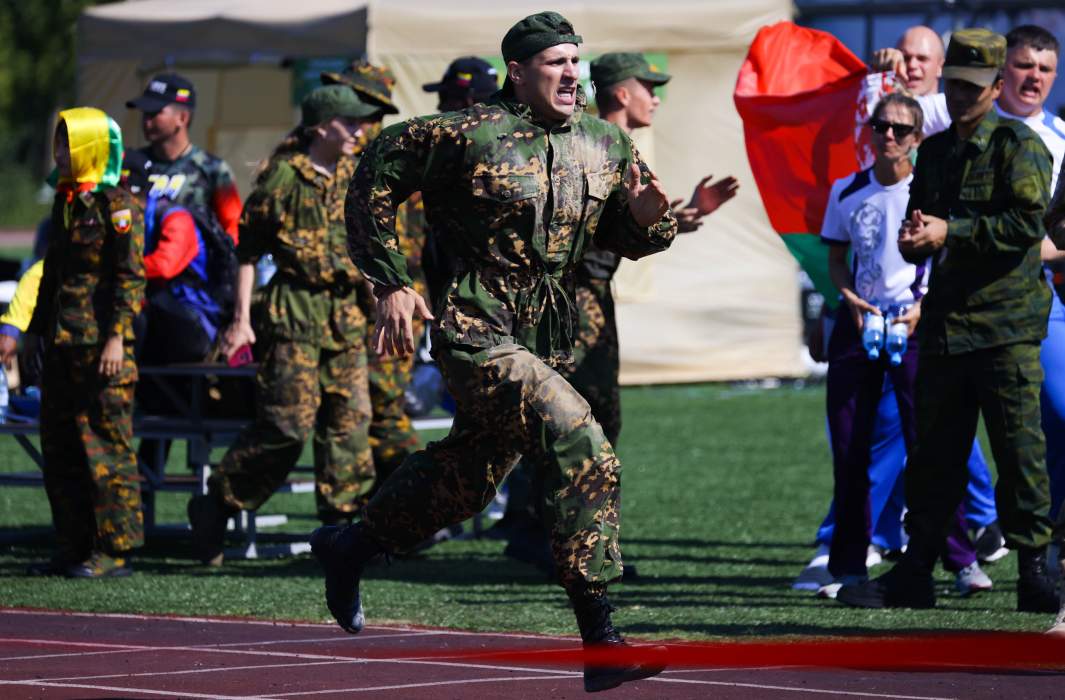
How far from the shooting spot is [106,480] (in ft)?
29.6

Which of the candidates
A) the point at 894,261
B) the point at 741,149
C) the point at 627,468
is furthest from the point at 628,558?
the point at 741,149

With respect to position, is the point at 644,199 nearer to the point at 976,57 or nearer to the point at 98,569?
the point at 976,57

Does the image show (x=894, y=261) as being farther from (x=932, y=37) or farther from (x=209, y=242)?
(x=209, y=242)

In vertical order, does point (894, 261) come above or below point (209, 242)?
above

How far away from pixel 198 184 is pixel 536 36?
4868mm

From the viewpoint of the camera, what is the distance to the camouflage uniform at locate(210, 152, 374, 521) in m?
9.40

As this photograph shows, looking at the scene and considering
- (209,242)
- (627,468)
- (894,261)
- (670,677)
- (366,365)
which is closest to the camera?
(670,677)

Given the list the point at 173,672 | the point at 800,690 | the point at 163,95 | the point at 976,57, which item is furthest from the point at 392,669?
the point at 163,95

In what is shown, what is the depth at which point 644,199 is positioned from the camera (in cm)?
634

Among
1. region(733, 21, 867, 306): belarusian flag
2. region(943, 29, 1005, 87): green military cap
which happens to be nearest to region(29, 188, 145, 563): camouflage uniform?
region(733, 21, 867, 306): belarusian flag

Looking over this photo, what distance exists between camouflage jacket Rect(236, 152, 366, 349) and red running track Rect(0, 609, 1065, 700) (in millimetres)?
1979

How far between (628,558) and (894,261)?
2.25 meters

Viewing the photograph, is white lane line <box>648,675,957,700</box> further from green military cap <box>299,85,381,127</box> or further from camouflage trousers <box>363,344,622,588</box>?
green military cap <box>299,85,381,127</box>

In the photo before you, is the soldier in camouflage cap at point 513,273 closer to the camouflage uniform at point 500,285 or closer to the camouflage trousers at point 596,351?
the camouflage uniform at point 500,285
